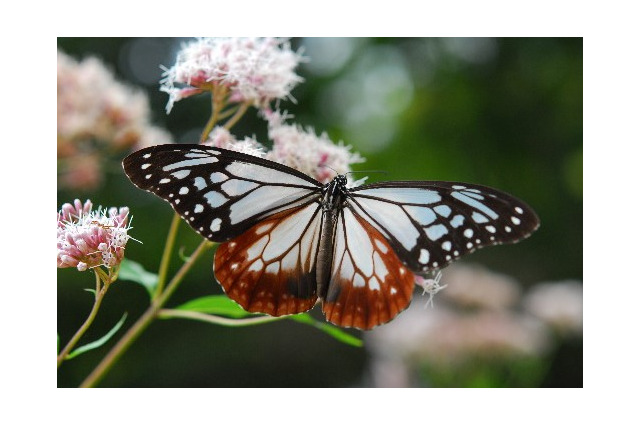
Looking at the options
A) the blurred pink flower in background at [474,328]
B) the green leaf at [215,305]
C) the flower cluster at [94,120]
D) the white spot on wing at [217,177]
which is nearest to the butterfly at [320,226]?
the white spot on wing at [217,177]

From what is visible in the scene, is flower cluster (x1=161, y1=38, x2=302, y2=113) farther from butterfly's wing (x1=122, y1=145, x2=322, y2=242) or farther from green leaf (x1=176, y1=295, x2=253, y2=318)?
green leaf (x1=176, y1=295, x2=253, y2=318)

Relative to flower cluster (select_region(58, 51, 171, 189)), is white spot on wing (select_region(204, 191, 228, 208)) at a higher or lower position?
lower

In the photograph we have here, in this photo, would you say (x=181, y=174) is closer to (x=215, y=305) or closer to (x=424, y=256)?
(x=215, y=305)

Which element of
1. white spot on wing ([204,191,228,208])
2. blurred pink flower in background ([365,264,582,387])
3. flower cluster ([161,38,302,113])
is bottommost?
blurred pink flower in background ([365,264,582,387])

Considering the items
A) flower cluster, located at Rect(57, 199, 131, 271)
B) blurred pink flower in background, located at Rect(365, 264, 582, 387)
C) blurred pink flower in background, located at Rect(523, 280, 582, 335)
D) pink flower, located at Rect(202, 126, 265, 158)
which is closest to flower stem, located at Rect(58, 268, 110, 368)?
flower cluster, located at Rect(57, 199, 131, 271)

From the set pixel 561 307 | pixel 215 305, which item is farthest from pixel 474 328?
pixel 215 305

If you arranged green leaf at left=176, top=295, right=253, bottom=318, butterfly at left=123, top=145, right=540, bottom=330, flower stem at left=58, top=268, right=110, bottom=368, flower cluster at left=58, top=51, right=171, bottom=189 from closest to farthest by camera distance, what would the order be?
1. flower stem at left=58, top=268, right=110, bottom=368
2. butterfly at left=123, top=145, right=540, bottom=330
3. green leaf at left=176, top=295, right=253, bottom=318
4. flower cluster at left=58, top=51, right=171, bottom=189

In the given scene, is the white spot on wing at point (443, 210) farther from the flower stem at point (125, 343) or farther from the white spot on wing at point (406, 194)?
the flower stem at point (125, 343)
